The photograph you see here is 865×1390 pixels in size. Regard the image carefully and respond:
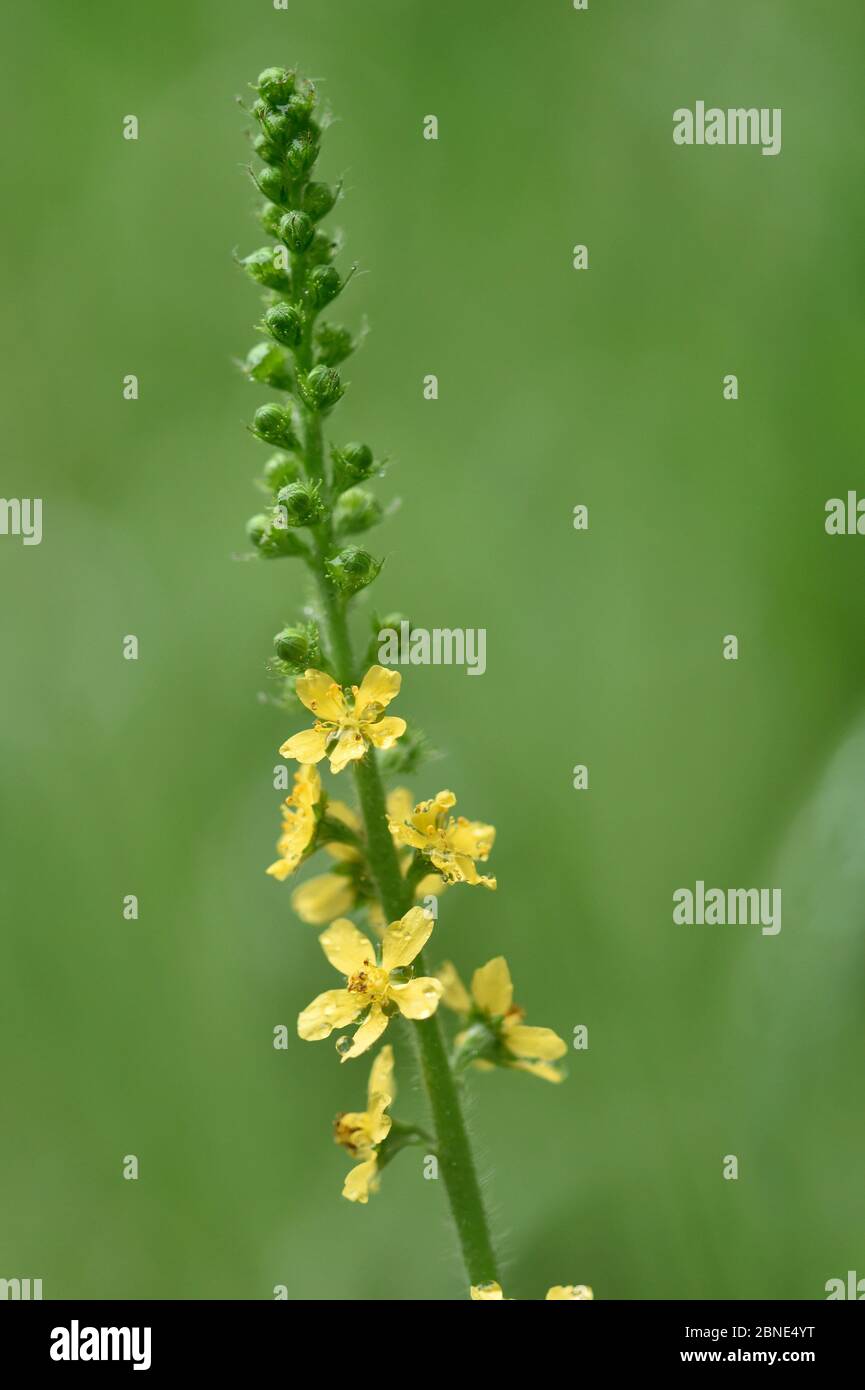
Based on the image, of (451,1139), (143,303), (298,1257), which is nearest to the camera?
(451,1139)

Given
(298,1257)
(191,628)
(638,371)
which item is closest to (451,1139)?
(298,1257)

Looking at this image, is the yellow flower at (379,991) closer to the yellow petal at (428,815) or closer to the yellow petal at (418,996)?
the yellow petal at (418,996)

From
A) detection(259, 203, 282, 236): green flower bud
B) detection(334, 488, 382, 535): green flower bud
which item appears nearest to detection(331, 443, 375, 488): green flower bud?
detection(334, 488, 382, 535): green flower bud

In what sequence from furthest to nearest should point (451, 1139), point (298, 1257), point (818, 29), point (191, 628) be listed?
point (191, 628), point (818, 29), point (298, 1257), point (451, 1139)

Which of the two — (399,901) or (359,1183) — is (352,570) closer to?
(399,901)

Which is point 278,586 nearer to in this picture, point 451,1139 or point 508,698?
point 508,698

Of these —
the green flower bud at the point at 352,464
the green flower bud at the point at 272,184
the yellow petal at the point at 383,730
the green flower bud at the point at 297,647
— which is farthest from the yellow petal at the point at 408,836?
the green flower bud at the point at 272,184

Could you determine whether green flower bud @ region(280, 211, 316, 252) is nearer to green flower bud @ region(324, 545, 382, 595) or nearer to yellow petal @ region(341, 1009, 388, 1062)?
green flower bud @ region(324, 545, 382, 595)
